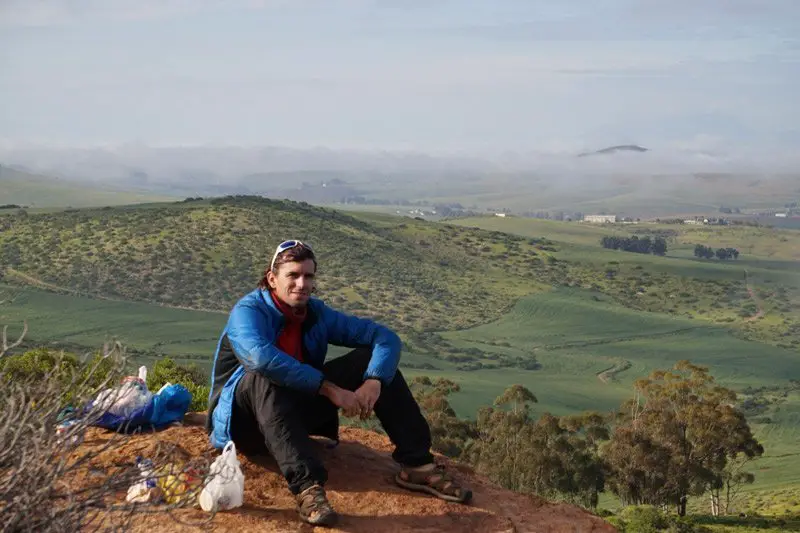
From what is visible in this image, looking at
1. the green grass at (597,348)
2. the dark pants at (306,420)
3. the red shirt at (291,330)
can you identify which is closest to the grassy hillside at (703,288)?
the green grass at (597,348)

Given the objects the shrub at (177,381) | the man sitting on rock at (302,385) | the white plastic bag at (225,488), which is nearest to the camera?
the white plastic bag at (225,488)

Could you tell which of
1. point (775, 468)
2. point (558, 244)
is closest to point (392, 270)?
point (558, 244)

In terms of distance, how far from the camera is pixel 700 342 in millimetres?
102688

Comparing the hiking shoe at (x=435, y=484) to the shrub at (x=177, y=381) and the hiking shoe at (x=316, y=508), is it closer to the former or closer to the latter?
the hiking shoe at (x=316, y=508)

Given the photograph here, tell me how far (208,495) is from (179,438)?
1326 millimetres

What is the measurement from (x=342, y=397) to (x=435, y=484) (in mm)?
943

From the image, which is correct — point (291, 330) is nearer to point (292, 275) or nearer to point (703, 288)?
point (292, 275)

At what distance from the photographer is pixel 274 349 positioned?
593cm

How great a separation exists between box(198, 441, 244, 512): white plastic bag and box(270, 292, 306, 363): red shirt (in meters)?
0.78

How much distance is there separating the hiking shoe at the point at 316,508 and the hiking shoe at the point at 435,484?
2.77 feet

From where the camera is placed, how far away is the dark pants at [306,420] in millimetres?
5934

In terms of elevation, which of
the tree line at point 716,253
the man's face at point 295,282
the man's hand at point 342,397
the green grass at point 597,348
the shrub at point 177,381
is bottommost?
the green grass at point 597,348

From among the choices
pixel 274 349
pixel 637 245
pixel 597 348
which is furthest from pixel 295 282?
pixel 637 245

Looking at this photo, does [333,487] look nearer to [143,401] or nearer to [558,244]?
[143,401]
